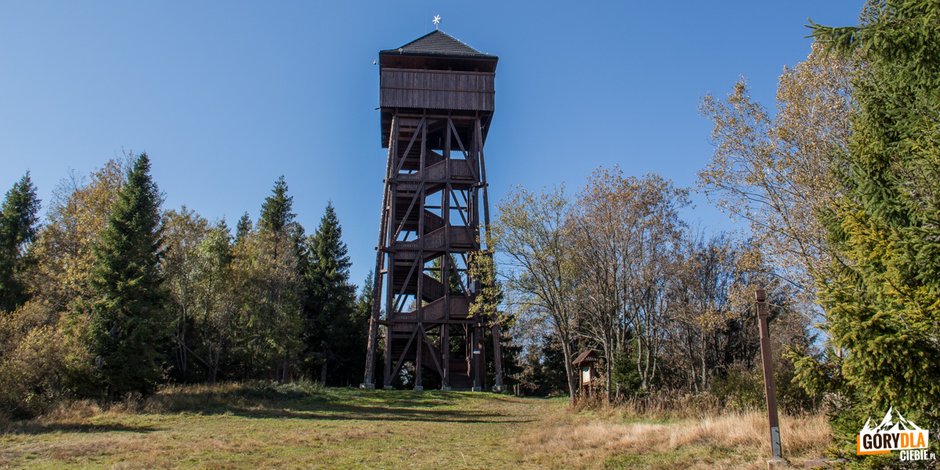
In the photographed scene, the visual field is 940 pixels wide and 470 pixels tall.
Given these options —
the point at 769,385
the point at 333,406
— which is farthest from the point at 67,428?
the point at 769,385

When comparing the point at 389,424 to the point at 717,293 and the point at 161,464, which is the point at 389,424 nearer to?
the point at 161,464

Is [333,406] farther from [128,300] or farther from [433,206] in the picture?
[433,206]

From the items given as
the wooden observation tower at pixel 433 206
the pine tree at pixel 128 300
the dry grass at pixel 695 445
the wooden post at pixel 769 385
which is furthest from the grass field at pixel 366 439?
the wooden observation tower at pixel 433 206

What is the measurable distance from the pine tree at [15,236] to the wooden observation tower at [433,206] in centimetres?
1913

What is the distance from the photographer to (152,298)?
2189 centimetres

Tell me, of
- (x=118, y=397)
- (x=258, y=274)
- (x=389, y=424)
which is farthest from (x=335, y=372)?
(x=389, y=424)

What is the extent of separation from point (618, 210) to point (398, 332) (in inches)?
653

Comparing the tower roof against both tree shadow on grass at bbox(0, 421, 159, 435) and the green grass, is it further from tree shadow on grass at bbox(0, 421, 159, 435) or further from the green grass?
tree shadow on grass at bbox(0, 421, 159, 435)

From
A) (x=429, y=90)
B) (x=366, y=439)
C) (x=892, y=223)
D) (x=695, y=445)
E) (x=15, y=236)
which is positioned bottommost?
(x=366, y=439)

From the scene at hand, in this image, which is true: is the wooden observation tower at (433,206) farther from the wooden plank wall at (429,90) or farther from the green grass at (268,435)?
the green grass at (268,435)

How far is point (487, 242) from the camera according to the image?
23.7 m

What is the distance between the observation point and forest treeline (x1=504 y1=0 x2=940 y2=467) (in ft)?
20.1

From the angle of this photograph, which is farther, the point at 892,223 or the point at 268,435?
the point at 268,435

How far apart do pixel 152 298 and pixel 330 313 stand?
79.7 ft
